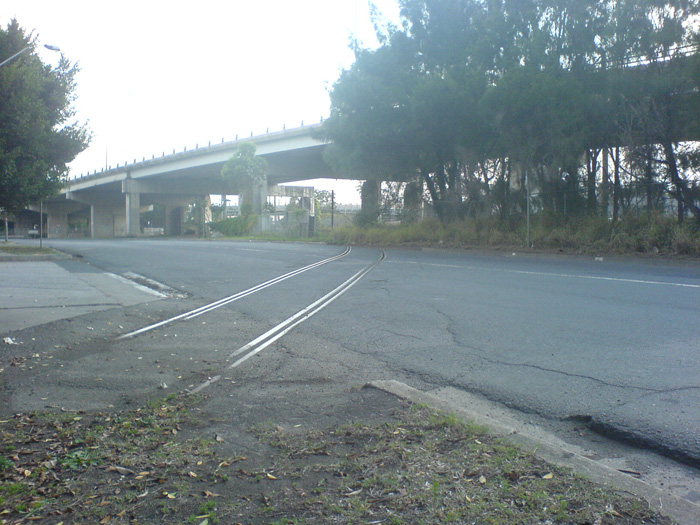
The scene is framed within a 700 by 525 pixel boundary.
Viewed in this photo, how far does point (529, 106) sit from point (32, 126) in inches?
779

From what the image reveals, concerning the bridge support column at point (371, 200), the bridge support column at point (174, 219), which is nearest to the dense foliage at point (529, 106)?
the bridge support column at point (371, 200)

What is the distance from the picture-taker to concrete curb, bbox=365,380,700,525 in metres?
3.09

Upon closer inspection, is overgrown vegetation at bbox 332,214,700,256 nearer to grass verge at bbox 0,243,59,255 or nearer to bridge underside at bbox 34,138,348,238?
bridge underside at bbox 34,138,348,238

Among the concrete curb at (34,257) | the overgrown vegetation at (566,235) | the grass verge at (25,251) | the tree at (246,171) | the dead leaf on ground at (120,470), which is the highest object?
the tree at (246,171)

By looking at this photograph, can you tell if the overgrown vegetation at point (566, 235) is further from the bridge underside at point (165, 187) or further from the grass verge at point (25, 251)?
the grass verge at point (25, 251)

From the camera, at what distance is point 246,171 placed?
5253 centimetres

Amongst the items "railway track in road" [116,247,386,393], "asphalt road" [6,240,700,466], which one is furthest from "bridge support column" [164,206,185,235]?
"asphalt road" [6,240,700,466]

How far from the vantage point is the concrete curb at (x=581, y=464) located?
3.09 metres

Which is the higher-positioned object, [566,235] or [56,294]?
[566,235]

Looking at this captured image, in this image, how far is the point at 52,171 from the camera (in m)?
26.3

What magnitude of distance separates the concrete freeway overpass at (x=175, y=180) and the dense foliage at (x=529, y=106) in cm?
835

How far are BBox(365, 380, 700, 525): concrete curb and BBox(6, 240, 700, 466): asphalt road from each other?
0.72 meters

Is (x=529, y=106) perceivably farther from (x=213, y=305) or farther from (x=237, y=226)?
(x=237, y=226)

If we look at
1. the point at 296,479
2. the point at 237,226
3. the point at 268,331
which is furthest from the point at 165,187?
the point at 296,479
